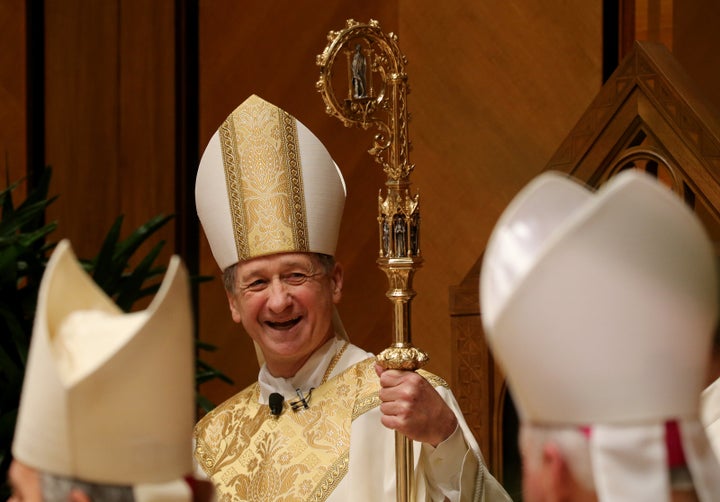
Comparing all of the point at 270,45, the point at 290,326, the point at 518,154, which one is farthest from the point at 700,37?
the point at 290,326

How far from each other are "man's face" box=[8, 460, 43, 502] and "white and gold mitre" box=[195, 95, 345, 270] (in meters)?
1.92

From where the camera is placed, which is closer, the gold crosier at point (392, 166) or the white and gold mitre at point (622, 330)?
the white and gold mitre at point (622, 330)

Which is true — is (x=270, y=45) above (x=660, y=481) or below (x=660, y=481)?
above

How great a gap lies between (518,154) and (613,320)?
4182mm

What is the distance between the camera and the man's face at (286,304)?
3.70 metres

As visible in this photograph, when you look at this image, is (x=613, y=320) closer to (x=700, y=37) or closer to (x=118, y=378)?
(x=118, y=378)

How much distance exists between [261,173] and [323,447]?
83 centimetres

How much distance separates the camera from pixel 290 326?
12.2 feet

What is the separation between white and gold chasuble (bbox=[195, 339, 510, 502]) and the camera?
3.57 m

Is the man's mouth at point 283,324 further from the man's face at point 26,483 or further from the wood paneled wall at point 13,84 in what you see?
the wood paneled wall at point 13,84

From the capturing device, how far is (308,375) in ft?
12.7

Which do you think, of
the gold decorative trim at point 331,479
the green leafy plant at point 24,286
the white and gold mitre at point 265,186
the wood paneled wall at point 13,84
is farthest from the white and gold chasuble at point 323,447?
the wood paneled wall at point 13,84

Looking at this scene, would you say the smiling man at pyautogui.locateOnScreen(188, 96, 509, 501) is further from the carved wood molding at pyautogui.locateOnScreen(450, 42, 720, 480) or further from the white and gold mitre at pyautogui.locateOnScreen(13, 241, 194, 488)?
the white and gold mitre at pyautogui.locateOnScreen(13, 241, 194, 488)

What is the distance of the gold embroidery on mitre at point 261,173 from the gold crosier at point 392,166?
57 centimetres
